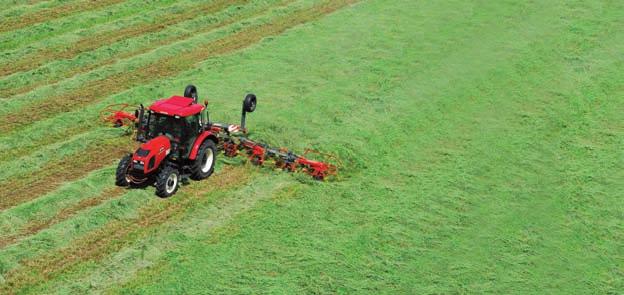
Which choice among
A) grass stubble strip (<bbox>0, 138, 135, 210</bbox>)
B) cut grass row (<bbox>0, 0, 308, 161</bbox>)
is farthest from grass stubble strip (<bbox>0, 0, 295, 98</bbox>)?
grass stubble strip (<bbox>0, 138, 135, 210</bbox>)

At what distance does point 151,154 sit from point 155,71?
8.45m

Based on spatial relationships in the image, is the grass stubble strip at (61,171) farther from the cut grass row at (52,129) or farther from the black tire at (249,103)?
the black tire at (249,103)

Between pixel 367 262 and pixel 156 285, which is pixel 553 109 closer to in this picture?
pixel 367 262

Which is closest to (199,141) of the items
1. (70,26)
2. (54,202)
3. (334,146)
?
(54,202)

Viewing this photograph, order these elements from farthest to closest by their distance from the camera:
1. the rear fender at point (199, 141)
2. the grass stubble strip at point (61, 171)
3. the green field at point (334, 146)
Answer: the rear fender at point (199, 141)
the grass stubble strip at point (61, 171)
the green field at point (334, 146)

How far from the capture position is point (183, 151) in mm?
16844

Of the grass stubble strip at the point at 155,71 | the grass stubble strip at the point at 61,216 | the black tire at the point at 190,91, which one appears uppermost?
the black tire at the point at 190,91

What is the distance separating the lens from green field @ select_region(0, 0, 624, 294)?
14.5m

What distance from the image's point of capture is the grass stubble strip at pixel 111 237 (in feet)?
45.1

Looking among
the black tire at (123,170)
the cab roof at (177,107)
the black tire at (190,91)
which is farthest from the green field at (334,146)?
the cab roof at (177,107)

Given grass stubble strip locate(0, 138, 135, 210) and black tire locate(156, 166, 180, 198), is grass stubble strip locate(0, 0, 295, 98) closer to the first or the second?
grass stubble strip locate(0, 138, 135, 210)

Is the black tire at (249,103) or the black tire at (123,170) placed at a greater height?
the black tire at (249,103)

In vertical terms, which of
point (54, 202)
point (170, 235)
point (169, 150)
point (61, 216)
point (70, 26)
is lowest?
point (170, 235)

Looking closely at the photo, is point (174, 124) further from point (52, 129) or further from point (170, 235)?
point (52, 129)
